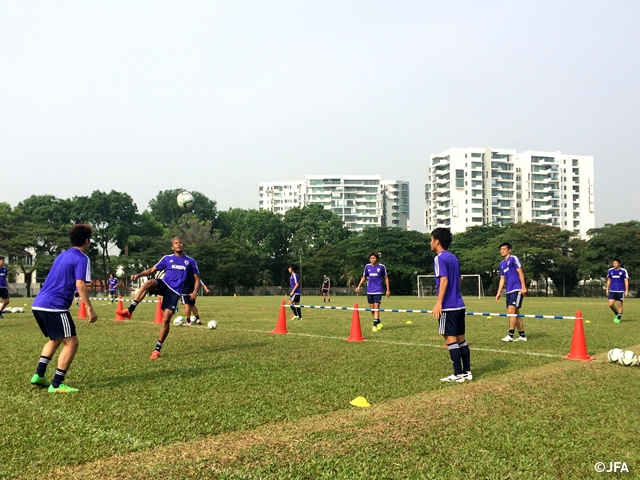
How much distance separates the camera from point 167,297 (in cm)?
991

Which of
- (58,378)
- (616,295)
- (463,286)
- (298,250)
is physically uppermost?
(298,250)

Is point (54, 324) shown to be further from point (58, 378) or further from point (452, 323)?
point (452, 323)

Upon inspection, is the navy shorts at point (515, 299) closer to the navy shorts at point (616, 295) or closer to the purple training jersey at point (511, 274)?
the purple training jersey at point (511, 274)

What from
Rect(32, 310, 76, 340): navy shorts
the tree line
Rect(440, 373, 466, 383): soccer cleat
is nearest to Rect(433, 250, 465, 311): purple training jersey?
Rect(440, 373, 466, 383): soccer cleat

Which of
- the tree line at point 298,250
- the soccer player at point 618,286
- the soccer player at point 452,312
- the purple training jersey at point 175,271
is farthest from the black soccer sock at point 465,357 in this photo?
the tree line at point 298,250

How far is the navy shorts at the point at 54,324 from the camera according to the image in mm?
6762

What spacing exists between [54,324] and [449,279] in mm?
5309

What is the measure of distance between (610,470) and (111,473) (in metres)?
3.71

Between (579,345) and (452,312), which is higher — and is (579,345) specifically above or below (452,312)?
below

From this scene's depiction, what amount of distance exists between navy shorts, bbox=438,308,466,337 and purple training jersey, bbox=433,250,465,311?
0.24 feet

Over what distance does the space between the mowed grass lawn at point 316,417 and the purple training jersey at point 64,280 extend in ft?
3.64

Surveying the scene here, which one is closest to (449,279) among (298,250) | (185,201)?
(185,201)

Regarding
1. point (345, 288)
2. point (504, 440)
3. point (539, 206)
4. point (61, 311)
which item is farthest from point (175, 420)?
point (539, 206)

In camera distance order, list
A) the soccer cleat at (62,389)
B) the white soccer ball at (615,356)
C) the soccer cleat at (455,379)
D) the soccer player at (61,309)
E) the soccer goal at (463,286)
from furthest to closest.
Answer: the soccer goal at (463,286) < the white soccer ball at (615,356) < the soccer cleat at (455,379) < the soccer player at (61,309) < the soccer cleat at (62,389)
